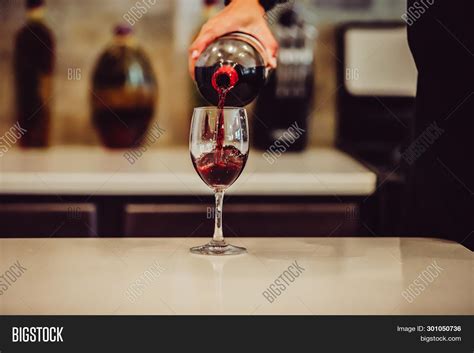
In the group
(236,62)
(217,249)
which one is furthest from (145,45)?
(217,249)

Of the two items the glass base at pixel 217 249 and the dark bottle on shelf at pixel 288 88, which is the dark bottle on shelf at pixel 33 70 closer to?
the dark bottle on shelf at pixel 288 88

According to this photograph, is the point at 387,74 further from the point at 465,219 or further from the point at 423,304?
the point at 423,304

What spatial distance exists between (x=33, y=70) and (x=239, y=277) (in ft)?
5.46

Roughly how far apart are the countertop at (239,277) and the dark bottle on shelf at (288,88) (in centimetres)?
111

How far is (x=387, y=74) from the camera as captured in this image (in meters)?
2.55

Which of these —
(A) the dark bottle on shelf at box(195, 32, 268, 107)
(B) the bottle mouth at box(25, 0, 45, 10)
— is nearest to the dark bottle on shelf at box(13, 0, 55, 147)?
(B) the bottle mouth at box(25, 0, 45, 10)

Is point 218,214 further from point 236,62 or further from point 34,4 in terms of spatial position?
point 34,4

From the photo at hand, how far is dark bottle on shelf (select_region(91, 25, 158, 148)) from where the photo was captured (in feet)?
7.84

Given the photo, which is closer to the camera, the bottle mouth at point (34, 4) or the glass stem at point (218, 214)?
the glass stem at point (218, 214)

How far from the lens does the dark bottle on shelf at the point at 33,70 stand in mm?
2471

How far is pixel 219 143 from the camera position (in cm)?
116

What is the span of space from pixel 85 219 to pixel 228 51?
823 mm

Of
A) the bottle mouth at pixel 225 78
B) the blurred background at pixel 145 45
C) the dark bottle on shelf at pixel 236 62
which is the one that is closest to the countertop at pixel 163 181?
the blurred background at pixel 145 45
